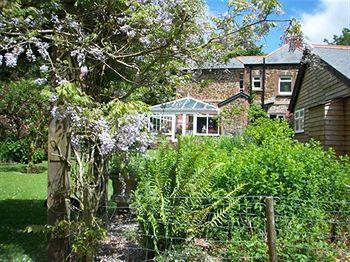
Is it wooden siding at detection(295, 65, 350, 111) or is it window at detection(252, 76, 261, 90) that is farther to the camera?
window at detection(252, 76, 261, 90)

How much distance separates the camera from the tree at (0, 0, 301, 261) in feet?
14.5

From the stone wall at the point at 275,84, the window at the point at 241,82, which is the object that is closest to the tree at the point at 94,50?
the stone wall at the point at 275,84

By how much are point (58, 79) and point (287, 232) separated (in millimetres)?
3021

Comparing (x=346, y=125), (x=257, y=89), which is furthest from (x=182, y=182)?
(x=257, y=89)

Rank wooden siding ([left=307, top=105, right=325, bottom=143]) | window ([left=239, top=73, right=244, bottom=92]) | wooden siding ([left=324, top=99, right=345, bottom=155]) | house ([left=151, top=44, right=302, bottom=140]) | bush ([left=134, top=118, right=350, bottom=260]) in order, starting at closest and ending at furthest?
bush ([left=134, top=118, right=350, bottom=260]) < wooden siding ([left=324, top=99, right=345, bottom=155]) < wooden siding ([left=307, top=105, right=325, bottom=143]) < house ([left=151, top=44, right=302, bottom=140]) < window ([left=239, top=73, right=244, bottom=92])

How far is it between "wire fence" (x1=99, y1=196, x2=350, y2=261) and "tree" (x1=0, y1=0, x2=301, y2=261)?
31.3 inches

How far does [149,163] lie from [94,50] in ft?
6.05

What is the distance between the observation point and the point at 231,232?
5.44 m

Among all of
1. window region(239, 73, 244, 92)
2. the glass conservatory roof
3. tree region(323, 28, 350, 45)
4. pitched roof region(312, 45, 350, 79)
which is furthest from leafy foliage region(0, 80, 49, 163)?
tree region(323, 28, 350, 45)

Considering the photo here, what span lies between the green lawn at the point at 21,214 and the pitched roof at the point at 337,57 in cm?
1058

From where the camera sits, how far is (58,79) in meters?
4.63

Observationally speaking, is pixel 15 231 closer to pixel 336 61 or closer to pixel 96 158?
pixel 96 158

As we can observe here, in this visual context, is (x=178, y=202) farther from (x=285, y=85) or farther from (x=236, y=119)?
(x=285, y=85)

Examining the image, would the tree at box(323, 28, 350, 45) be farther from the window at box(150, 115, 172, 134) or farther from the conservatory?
the window at box(150, 115, 172, 134)
